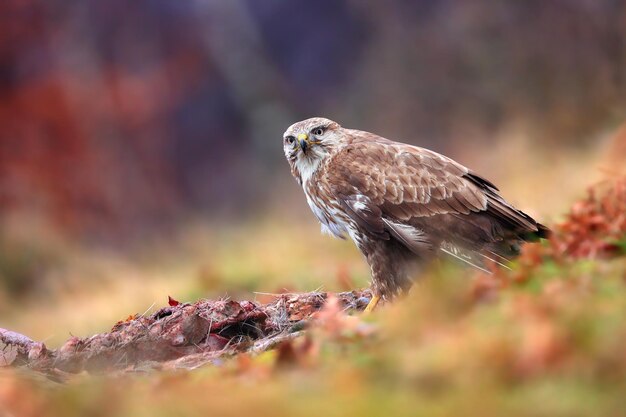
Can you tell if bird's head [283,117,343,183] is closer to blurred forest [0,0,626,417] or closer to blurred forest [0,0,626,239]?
blurred forest [0,0,626,417]

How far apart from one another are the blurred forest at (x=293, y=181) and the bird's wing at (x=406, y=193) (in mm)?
653

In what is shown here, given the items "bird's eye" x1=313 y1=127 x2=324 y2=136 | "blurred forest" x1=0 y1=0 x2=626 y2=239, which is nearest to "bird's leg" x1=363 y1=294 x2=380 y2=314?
"bird's eye" x1=313 y1=127 x2=324 y2=136

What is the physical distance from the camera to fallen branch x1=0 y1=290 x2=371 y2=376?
6.14m

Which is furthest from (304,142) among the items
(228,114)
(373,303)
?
(228,114)

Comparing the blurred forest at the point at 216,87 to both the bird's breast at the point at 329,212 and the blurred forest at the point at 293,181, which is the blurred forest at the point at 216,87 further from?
the bird's breast at the point at 329,212

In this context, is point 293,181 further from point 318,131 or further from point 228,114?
point 318,131

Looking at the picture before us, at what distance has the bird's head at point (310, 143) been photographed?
24.2 feet

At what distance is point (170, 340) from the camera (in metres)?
6.38

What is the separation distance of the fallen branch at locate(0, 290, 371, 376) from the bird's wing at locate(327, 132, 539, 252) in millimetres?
906

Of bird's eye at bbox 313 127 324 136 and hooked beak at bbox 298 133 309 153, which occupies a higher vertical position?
bird's eye at bbox 313 127 324 136

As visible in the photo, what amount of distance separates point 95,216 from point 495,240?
14.7 meters

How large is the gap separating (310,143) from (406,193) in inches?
37.4

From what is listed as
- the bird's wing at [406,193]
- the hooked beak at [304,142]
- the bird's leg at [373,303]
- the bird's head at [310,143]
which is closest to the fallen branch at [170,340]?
the bird's leg at [373,303]

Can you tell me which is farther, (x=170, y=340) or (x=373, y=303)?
(x=373, y=303)
